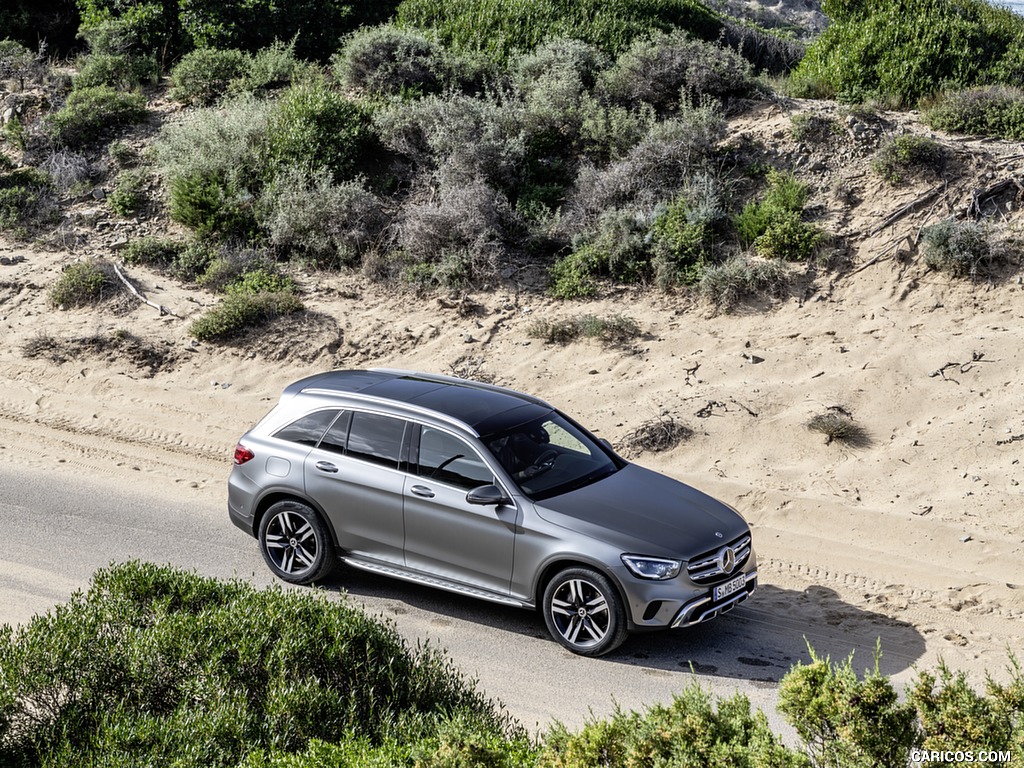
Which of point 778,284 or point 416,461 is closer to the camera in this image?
point 416,461

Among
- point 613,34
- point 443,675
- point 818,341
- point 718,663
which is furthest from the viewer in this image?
point 613,34

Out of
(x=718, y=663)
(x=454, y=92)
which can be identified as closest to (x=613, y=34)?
(x=454, y=92)

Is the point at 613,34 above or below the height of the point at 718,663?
above

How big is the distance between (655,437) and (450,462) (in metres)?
4.02

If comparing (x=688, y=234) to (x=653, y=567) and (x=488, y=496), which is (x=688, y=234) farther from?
(x=653, y=567)

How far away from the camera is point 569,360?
43.5ft

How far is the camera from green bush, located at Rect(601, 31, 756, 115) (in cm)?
1717

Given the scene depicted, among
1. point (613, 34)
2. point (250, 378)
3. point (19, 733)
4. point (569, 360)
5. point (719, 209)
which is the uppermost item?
point (613, 34)

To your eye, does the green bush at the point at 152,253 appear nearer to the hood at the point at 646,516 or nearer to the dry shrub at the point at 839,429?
the dry shrub at the point at 839,429

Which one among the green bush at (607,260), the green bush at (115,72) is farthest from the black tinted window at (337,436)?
the green bush at (115,72)

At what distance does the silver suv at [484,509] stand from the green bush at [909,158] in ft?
26.9

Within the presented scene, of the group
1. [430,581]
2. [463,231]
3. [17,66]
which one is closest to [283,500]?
[430,581]

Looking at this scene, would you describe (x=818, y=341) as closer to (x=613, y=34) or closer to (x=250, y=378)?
(x=250, y=378)

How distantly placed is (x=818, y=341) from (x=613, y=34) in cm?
959
